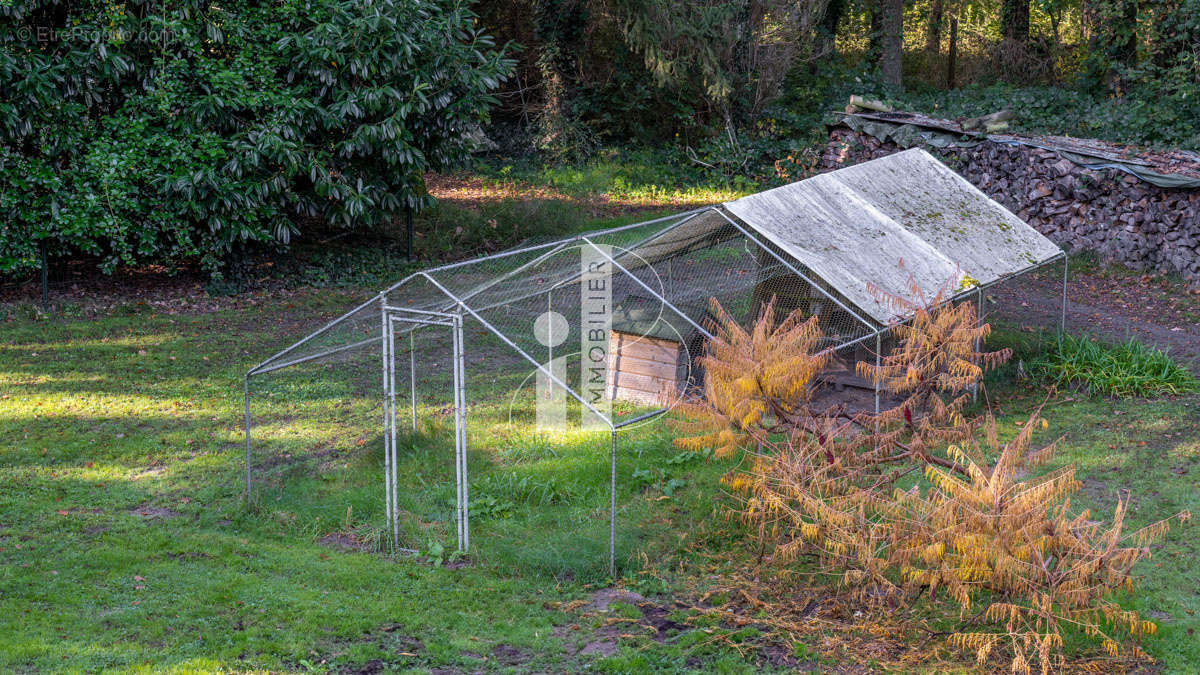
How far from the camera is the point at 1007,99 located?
76.2 feet

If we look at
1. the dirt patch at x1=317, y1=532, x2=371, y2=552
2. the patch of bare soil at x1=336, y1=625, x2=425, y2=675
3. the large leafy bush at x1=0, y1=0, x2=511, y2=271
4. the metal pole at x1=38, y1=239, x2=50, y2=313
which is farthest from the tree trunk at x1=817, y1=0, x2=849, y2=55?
the patch of bare soil at x1=336, y1=625, x2=425, y2=675

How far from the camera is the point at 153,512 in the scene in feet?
26.9

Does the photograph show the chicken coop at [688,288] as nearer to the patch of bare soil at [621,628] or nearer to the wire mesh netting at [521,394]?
the wire mesh netting at [521,394]

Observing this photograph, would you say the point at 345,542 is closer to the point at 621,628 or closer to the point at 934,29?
the point at 621,628

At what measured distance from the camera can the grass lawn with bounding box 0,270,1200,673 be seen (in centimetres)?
599

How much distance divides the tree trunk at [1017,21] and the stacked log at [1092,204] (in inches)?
467

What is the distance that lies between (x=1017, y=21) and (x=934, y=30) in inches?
98.1

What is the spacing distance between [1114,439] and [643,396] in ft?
15.0

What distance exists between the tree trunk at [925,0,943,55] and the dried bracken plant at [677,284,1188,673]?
2394cm

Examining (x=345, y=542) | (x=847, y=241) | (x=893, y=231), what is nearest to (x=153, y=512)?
(x=345, y=542)

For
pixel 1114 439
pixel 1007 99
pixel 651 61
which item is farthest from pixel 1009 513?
pixel 1007 99

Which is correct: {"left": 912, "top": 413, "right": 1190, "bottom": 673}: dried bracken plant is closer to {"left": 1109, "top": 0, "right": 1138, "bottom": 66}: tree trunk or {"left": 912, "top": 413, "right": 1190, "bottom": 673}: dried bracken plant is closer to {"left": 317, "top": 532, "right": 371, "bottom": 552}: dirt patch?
{"left": 317, "top": 532, "right": 371, "bottom": 552}: dirt patch

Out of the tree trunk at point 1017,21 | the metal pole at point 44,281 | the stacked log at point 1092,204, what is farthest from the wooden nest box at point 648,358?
the tree trunk at point 1017,21

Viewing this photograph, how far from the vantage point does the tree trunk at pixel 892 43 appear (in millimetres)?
26312
